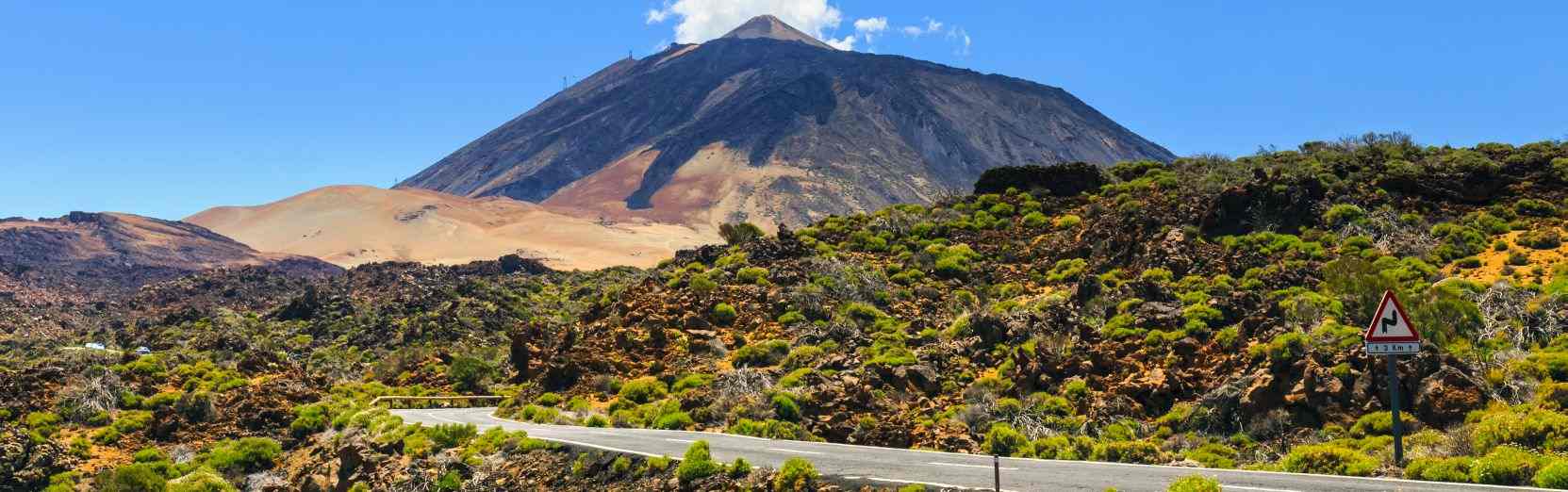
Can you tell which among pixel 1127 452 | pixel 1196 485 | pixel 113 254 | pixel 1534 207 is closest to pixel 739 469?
pixel 1127 452

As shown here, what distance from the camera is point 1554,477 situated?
1207 centimetres

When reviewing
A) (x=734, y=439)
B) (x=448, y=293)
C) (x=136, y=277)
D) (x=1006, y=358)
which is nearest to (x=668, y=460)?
(x=734, y=439)

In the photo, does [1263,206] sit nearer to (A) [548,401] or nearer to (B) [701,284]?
(B) [701,284]

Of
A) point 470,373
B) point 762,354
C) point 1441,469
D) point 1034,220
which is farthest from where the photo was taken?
point 1034,220

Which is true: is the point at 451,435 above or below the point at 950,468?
below

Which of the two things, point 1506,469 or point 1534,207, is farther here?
point 1534,207

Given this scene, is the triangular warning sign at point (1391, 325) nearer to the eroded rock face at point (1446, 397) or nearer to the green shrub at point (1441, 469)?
the green shrub at point (1441, 469)

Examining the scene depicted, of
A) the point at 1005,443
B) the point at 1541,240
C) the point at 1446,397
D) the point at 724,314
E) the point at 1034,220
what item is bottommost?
the point at 1005,443

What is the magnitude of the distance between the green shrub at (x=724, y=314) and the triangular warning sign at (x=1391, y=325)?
77.7ft

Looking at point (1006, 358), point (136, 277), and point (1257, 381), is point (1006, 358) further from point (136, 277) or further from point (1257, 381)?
point (136, 277)

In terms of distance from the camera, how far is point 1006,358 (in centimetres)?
2767

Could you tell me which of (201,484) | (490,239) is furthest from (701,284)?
(490,239)

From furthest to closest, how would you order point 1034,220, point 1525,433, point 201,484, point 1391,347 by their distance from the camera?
point 1034,220 < point 201,484 < point 1525,433 < point 1391,347

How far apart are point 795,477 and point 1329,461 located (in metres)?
7.09
